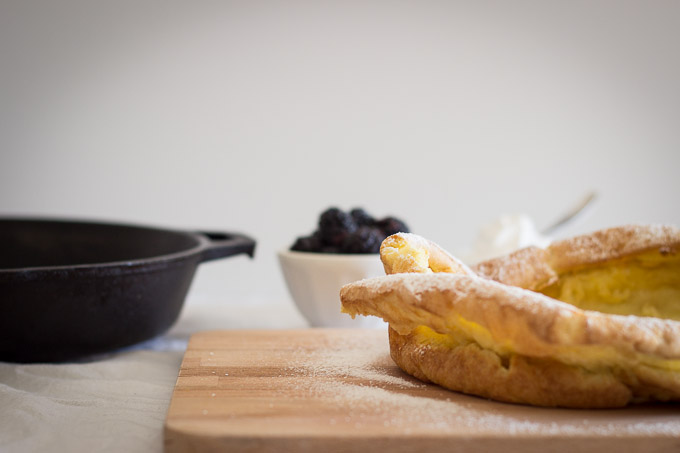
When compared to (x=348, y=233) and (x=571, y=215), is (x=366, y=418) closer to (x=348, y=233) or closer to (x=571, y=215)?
(x=348, y=233)

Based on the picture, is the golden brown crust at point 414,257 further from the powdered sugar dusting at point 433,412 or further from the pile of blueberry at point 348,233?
the pile of blueberry at point 348,233

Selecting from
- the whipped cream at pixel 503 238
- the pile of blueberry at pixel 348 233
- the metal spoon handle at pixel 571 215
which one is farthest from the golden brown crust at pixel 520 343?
the metal spoon handle at pixel 571 215

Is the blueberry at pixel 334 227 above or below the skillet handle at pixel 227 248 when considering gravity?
above

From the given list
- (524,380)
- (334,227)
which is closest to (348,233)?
(334,227)

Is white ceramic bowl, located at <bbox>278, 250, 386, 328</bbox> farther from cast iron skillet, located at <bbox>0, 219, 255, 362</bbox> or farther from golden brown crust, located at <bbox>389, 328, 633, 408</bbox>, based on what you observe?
golden brown crust, located at <bbox>389, 328, 633, 408</bbox>

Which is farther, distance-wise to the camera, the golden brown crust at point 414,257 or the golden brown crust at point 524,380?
the golden brown crust at point 414,257

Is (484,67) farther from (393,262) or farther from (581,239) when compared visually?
(393,262)
